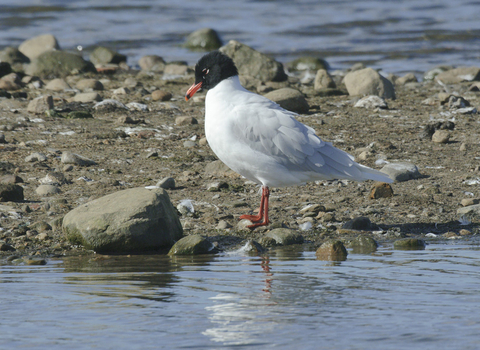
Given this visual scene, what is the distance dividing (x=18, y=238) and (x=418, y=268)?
3460 mm

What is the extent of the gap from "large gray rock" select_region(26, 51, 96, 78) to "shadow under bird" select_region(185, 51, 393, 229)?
26.5ft

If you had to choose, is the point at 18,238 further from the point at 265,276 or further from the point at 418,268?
the point at 418,268

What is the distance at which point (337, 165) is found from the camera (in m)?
6.50

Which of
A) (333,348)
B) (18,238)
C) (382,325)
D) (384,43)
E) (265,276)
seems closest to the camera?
(333,348)

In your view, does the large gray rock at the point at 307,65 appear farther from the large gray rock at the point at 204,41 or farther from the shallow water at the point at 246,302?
the shallow water at the point at 246,302

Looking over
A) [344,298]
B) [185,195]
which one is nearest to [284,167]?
[185,195]

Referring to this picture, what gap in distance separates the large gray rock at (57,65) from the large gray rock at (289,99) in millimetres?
5462

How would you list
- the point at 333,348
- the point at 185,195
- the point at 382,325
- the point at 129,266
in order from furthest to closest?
1. the point at 185,195
2. the point at 129,266
3. the point at 382,325
4. the point at 333,348

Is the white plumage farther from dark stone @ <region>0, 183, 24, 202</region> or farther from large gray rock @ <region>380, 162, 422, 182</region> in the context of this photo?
dark stone @ <region>0, 183, 24, 202</region>

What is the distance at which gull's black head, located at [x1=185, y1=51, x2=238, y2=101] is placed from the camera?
6.91 metres

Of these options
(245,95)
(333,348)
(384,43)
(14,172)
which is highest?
(384,43)

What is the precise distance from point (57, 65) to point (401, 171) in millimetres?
8696

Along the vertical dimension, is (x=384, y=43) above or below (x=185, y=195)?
above

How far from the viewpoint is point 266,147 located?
6309mm
